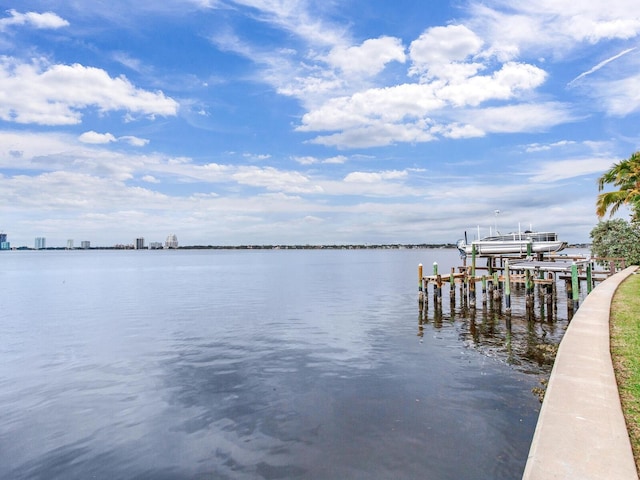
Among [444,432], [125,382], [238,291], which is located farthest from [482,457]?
[238,291]

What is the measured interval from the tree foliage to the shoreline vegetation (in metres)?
32.7

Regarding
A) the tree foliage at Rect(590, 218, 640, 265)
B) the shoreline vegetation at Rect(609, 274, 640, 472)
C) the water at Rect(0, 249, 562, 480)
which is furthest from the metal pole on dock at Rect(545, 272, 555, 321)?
the tree foliage at Rect(590, 218, 640, 265)

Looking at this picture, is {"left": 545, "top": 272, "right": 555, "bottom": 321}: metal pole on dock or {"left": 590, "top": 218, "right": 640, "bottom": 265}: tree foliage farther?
{"left": 590, "top": 218, "right": 640, "bottom": 265}: tree foliage

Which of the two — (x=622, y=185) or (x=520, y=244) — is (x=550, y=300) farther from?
(x=520, y=244)

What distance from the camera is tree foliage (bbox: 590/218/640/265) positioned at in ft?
148

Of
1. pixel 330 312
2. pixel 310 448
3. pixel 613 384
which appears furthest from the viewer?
pixel 330 312

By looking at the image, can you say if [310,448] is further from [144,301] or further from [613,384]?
[144,301]

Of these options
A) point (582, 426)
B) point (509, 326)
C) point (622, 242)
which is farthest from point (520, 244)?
point (582, 426)

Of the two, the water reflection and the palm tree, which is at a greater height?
the palm tree

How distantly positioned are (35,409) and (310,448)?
831cm

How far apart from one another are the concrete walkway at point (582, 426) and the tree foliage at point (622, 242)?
44.3 metres

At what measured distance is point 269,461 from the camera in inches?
336

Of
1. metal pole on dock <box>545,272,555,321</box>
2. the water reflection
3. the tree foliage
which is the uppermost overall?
Result: the tree foliage

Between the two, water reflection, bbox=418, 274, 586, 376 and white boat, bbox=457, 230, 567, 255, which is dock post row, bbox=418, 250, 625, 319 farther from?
white boat, bbox=457, 230, 567, 255
